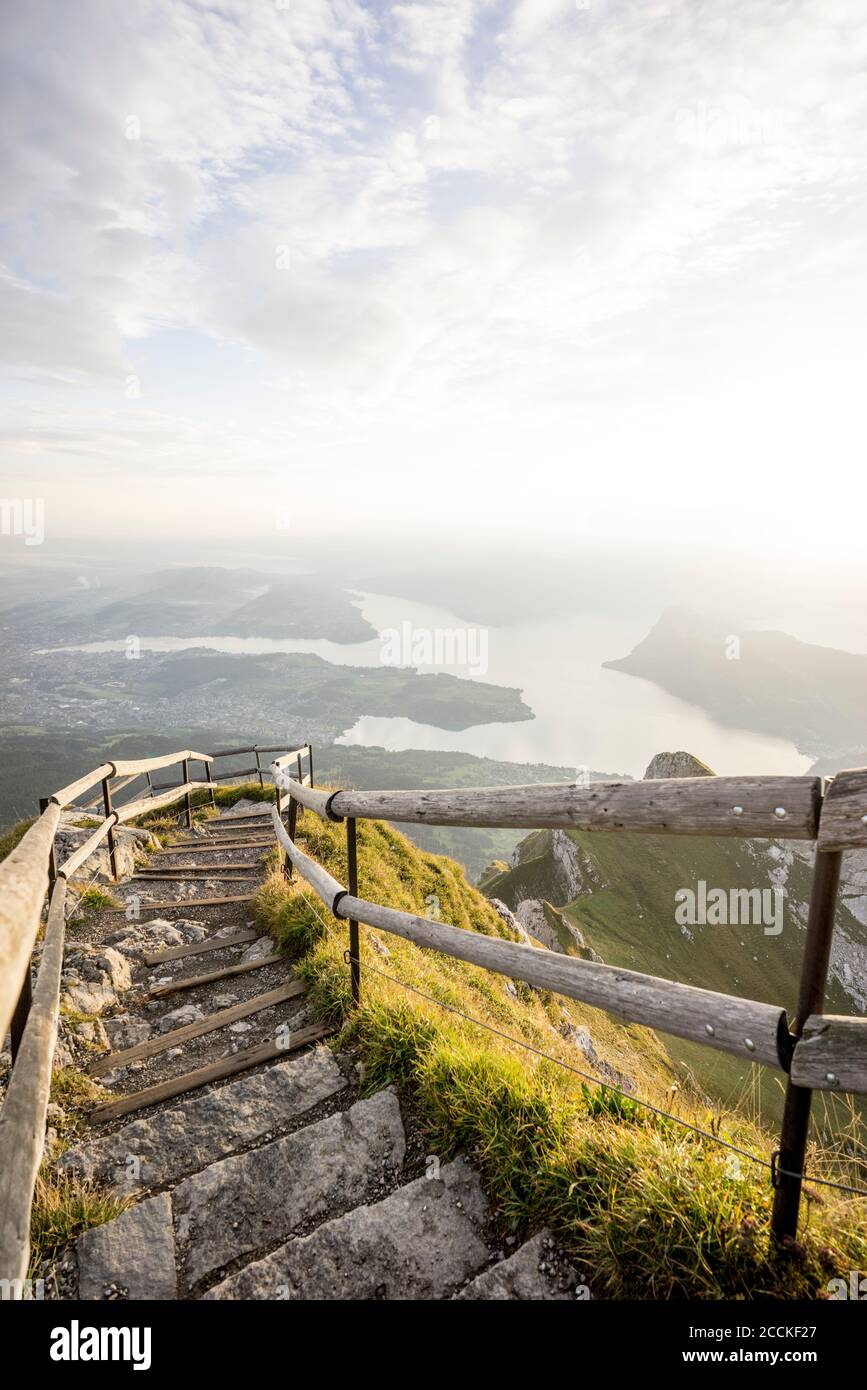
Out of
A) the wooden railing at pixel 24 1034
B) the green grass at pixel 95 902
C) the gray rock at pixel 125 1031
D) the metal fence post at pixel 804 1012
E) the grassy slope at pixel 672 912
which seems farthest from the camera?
the grassy slope at pixel 672 912

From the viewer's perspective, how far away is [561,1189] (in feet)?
8.71

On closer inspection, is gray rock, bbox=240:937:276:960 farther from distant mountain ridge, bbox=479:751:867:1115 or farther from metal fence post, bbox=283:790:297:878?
distant mountain ridge, bbox=479:751:867:1115

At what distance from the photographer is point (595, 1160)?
2689 mm

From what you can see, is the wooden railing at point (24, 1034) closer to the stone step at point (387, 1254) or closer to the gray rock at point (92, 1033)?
the stone step at point (387, 1254)

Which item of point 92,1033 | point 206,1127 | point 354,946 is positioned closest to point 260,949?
point 92,1033

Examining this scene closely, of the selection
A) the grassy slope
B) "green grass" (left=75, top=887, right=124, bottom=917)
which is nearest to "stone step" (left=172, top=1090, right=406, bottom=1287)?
"green grass" (left=75, top=887, right=124, bottom=917)

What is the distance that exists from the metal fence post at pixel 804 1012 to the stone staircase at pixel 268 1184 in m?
0.89

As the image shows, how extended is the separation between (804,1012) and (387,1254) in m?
2.09

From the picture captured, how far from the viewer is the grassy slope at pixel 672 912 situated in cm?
5162

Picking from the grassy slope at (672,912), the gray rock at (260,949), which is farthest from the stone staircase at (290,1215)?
the grassy slope at (672,912)

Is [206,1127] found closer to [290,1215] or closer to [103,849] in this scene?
[290,1215]

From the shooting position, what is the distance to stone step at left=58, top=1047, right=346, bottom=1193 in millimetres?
3116

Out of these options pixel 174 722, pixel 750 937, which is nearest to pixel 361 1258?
pixel 750 937

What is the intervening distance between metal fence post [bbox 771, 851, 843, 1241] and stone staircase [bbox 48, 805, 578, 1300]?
89 cm
